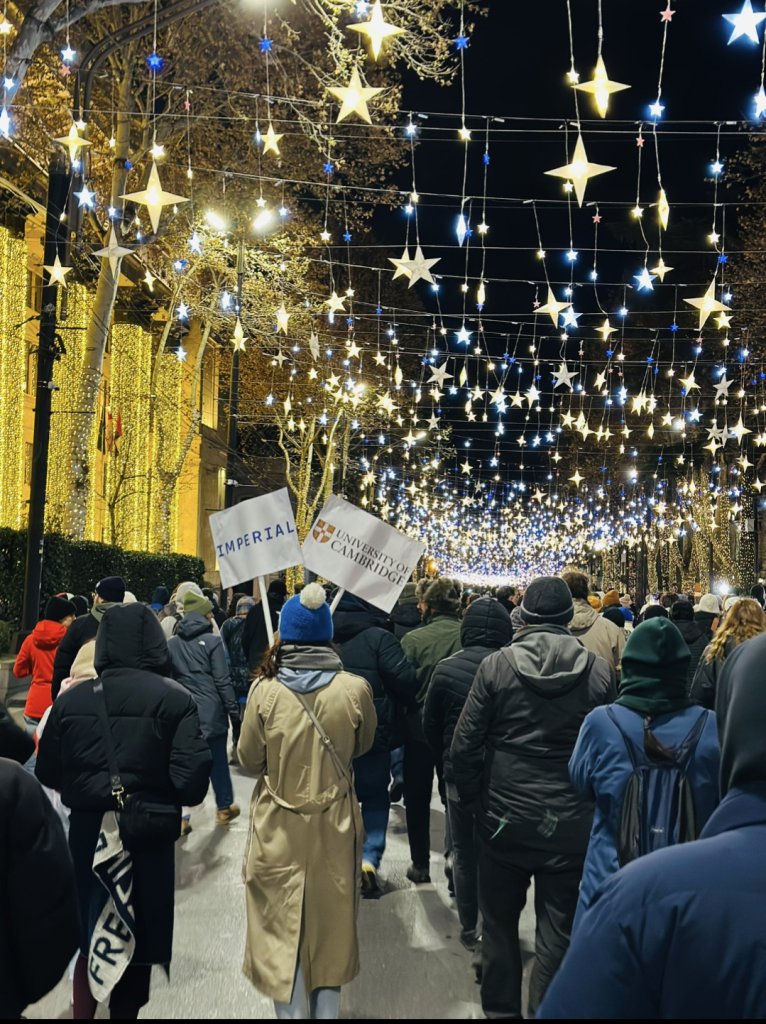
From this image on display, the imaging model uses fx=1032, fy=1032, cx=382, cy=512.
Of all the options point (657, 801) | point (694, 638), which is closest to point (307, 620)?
point (657, 801)

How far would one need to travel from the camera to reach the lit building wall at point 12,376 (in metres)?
20.5

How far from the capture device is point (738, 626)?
299 inches

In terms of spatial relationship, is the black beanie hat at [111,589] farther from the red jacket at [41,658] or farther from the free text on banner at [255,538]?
the free text on banner at [255,538]

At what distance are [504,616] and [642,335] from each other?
38724 mm

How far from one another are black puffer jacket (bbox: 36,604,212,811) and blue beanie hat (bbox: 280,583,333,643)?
1.99 feet

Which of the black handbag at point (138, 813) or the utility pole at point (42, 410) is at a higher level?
the utility pole at point (42, 410)

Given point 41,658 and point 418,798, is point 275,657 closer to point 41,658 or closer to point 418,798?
point 418,798

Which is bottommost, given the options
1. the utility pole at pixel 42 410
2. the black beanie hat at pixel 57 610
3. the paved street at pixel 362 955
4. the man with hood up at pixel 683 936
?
the paved street at pixel 362 955

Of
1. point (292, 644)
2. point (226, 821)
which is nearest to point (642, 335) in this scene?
point (226, 821)

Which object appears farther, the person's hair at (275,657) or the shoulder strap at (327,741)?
the person's hair at (275,657)

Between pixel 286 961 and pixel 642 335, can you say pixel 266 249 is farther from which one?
Answer: pixel 286 961

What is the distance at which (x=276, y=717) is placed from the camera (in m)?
4.83

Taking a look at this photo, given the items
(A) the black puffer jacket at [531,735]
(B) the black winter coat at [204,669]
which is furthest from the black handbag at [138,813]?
(B) the black winter coat at [204,669]

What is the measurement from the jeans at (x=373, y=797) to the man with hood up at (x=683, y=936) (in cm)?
580
